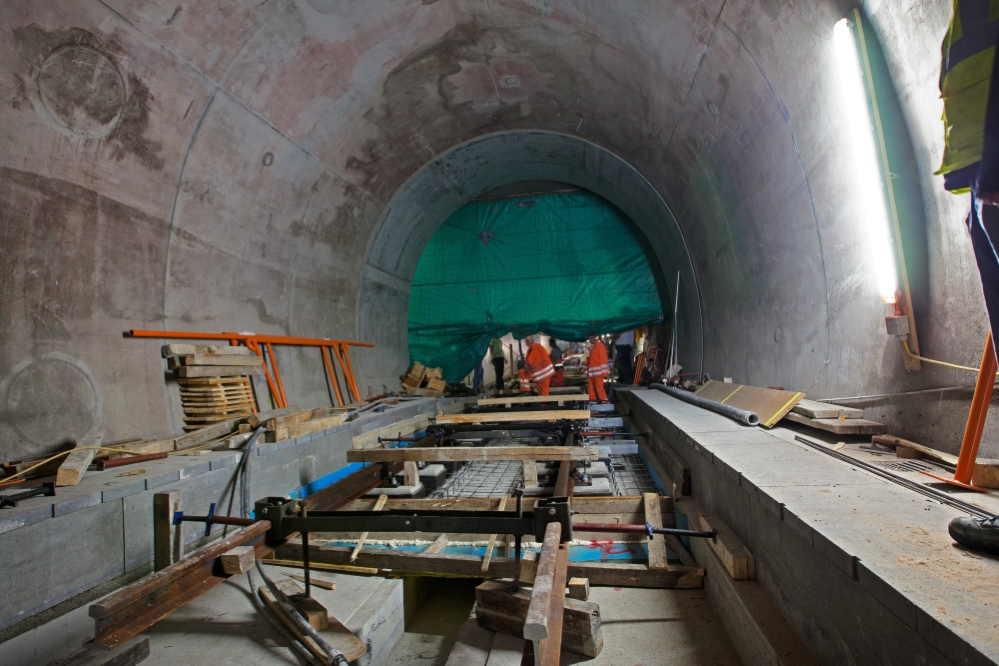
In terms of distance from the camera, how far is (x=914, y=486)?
2674mm

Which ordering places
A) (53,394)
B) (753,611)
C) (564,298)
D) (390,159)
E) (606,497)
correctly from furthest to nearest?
(564,298), (390,159), (53,394), (606,497), (753,611)

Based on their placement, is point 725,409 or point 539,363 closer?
point 725,409

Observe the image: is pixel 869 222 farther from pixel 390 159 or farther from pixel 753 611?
pixel 390 159

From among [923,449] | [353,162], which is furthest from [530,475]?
[353,162]

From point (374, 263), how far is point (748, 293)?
722cm

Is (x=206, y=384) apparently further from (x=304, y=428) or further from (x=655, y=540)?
(x=655, y=540)

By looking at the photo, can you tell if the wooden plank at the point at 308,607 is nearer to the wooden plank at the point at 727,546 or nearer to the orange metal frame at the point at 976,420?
the wooden plank at the point at 727,546

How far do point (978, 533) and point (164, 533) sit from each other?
4320 mm

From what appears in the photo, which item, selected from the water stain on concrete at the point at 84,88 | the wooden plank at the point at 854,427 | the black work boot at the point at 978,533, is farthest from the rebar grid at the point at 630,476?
the water stain on concrete at the point at 84,88

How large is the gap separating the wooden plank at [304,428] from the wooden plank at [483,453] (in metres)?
0.94

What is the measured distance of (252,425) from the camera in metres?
5.52

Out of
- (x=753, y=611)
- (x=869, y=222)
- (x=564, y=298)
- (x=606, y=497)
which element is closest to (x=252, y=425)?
(x=606, y=497)

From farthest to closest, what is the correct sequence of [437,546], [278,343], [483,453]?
1. [278,343]
2. [483,453]
3. [437,546]

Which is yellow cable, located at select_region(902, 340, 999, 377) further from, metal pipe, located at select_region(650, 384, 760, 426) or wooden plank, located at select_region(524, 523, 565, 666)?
wooden plank, located at select_region(524, 523, 565, 666)
